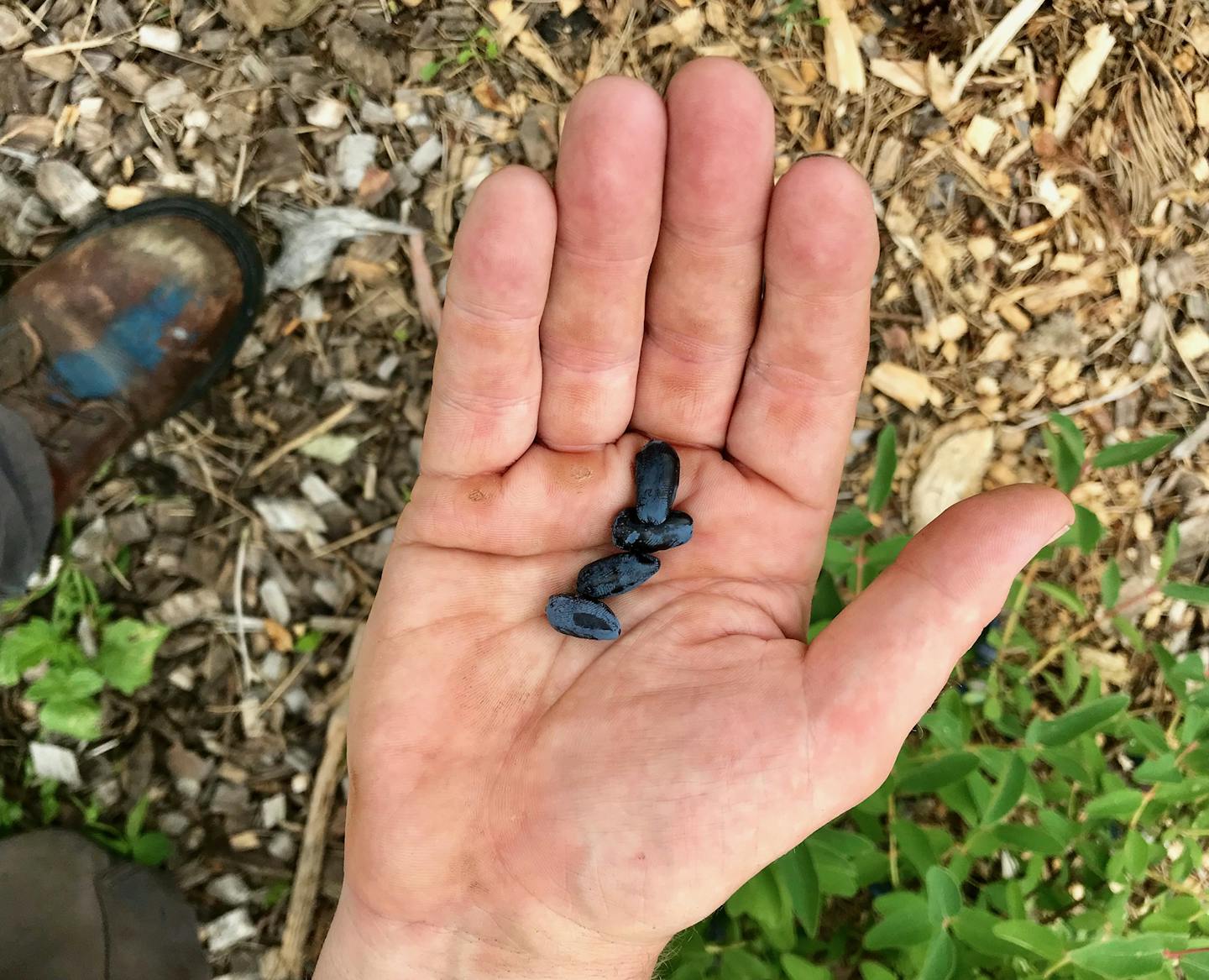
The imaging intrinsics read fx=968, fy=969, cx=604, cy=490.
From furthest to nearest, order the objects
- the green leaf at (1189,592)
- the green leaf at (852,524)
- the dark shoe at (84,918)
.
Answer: the dark shoe at (84,918) < the green leaf at (852,524) < the green leaf at (1189,592)

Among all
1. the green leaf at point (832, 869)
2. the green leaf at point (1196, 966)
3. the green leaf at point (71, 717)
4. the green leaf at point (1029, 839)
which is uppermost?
the green leaf at point (1196, 966)

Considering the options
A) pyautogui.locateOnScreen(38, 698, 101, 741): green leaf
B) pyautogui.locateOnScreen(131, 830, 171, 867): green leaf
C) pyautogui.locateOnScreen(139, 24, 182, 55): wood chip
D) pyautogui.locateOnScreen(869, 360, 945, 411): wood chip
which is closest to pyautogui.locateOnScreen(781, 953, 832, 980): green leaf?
pyautogui.locateOnScreen(869, 360, 945, 411): wood chip

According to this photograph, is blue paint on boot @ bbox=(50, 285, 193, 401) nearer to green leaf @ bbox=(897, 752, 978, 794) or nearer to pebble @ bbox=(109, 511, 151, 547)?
pebble @ bbox=(109, 511, 151, 547)

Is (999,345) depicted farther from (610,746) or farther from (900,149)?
(610,746)

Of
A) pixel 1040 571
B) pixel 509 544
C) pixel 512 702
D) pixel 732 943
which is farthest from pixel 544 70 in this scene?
pixel 732 943

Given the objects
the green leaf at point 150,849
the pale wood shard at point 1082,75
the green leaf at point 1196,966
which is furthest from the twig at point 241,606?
the pale wood shard at point 1082,75

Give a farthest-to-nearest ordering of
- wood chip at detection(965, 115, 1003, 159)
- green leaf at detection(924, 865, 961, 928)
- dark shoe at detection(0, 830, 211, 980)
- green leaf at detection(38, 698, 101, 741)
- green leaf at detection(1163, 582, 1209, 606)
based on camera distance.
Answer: wood chip at detection(965, 115, 1003, 159)
green leaf at detection(38, 698, 101, 741)
dark shoe at detection(0, 830, 211, 980)
green leaf at detection(1163, 582, 1209, 606)
green leaf at detection(924, 865, 961, 928)

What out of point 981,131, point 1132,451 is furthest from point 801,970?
point 981,131

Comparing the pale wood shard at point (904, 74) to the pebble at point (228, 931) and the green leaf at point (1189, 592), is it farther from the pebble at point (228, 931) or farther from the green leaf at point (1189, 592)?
the pebble at point (228, 931)
